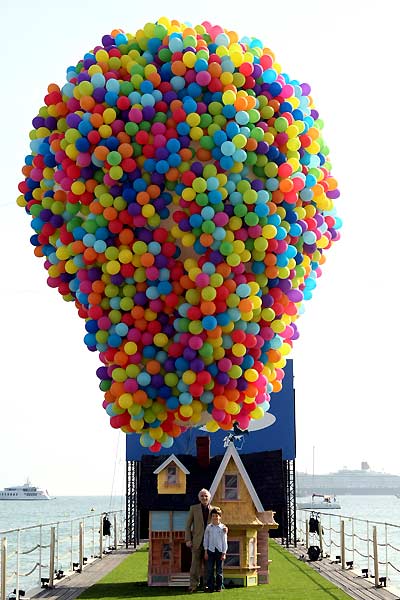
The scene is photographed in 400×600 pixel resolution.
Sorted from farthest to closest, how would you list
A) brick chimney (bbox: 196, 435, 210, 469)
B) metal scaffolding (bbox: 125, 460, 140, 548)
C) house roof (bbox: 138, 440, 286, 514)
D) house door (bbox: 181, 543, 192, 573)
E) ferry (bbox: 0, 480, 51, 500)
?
ferry (bbox: 0, 480, 51, 500), metal scaffolding (bbox: 125, 460, 140, 548), brick chimney (bbox: 196, 435, 210, 469), house roof (bbox: 138, 440, 286, 514), house door (bbox: 181, 543, 192, 573)

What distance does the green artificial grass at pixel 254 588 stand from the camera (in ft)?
46.5

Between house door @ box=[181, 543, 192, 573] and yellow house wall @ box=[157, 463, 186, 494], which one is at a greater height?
yellow house wall @ box=[157, 463, 186, 494]

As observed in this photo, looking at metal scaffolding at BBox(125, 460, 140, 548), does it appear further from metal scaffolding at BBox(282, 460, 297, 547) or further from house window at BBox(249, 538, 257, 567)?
house window at BBox(249, 538, 257, 567)

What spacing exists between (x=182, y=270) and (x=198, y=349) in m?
0.67

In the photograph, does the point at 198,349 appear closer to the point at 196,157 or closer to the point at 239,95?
the point at 196,157

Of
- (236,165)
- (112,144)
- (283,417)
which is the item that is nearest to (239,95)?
(236,165)

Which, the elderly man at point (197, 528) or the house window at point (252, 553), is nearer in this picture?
the elderly man at point (197, 528)

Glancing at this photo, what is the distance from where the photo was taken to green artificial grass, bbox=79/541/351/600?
558 inches

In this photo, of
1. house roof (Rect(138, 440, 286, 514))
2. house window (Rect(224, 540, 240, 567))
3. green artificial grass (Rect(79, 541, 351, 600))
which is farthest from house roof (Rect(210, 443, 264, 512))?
green artificial grass (Rect(79, 541, 351, 600))

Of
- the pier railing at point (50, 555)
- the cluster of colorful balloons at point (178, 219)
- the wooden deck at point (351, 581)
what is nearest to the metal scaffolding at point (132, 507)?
the pier railing at point (50, 555)

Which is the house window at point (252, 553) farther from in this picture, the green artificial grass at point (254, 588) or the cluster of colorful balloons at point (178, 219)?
the cluster of colorful balloons at point (178, 219)

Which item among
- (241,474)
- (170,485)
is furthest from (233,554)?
(170,485)

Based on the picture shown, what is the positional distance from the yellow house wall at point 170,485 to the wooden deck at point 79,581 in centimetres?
184

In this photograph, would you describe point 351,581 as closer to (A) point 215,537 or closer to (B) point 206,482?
(B) point 206,482
